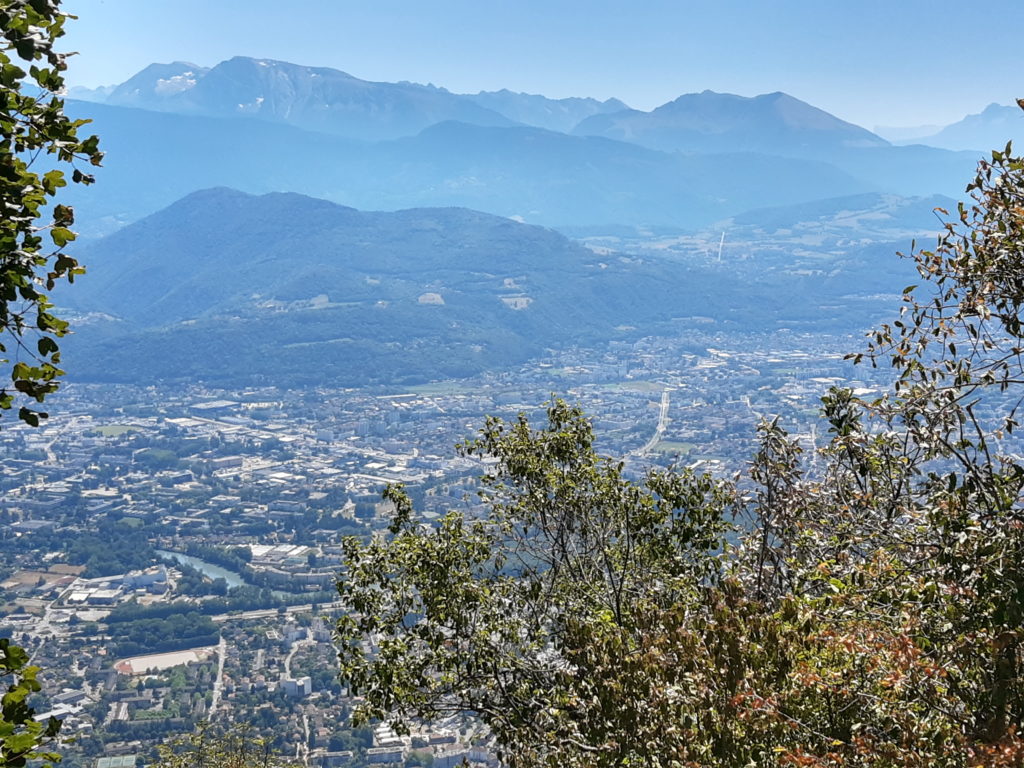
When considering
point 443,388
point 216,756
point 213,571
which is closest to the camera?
point 216,756

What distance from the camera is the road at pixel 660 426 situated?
52969 mm

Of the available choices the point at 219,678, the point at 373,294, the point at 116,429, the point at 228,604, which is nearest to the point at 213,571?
the point at 228,604

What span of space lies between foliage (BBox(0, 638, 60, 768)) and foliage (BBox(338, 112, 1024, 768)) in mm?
2263

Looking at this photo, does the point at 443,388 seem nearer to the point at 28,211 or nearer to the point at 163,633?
the point at 163,633

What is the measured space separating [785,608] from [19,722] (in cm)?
299

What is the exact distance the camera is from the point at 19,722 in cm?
292

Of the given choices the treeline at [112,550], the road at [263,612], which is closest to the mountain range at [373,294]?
the treeline at [112,550]

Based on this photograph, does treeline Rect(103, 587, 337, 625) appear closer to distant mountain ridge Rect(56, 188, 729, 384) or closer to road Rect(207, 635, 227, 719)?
road Rect(207, 635, 227, 719)

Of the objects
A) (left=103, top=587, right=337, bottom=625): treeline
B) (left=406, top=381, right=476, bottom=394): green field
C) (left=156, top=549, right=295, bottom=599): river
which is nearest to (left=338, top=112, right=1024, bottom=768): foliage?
(left=103, top=587, right=337, bottom=625): treeline

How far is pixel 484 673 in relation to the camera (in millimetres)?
7273

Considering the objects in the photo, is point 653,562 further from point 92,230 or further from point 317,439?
point 92,230

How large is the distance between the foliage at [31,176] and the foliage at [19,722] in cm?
73

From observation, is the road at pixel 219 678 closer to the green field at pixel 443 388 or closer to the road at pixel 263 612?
the road at pixel 263 612

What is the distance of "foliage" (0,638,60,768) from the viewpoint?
278cm
